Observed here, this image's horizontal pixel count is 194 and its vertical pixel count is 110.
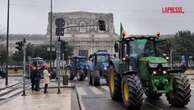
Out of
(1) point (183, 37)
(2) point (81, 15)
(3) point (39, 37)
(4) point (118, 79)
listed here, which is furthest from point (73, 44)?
(4) point (118, 79)

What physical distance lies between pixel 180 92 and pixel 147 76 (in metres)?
1.43

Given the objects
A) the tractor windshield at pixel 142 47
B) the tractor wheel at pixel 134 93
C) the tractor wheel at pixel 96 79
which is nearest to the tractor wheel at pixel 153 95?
the tractor windshield at pixel 142 47

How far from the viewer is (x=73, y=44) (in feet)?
504

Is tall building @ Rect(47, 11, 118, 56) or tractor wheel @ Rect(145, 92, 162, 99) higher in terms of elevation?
tall building @ Rect(47, 11, 118, 56)

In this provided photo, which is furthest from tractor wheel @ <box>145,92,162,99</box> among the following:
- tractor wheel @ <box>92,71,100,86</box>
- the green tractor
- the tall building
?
the tall building

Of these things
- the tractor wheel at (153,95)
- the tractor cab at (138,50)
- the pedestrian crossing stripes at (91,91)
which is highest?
the tractor cab at (138,50)

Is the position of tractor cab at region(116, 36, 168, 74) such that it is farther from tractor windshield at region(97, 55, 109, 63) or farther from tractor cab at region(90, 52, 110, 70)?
tractor windshield at region(97, 55, 109, 63)

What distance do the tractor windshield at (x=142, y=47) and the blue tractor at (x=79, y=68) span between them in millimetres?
31637

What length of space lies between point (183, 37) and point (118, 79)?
108 meters

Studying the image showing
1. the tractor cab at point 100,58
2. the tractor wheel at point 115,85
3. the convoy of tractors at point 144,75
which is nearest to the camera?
the convoy of tractors at point 144,75

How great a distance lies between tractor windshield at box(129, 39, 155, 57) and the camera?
23344 millimetres

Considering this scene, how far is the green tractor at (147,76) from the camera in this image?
2084 cm

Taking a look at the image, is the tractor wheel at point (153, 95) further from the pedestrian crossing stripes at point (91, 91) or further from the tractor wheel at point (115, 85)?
the pedestrian crossing stripes at point (91, 91)

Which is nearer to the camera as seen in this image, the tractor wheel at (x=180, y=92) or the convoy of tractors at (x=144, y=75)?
the convoy of tractors at (x=144, y=75)
